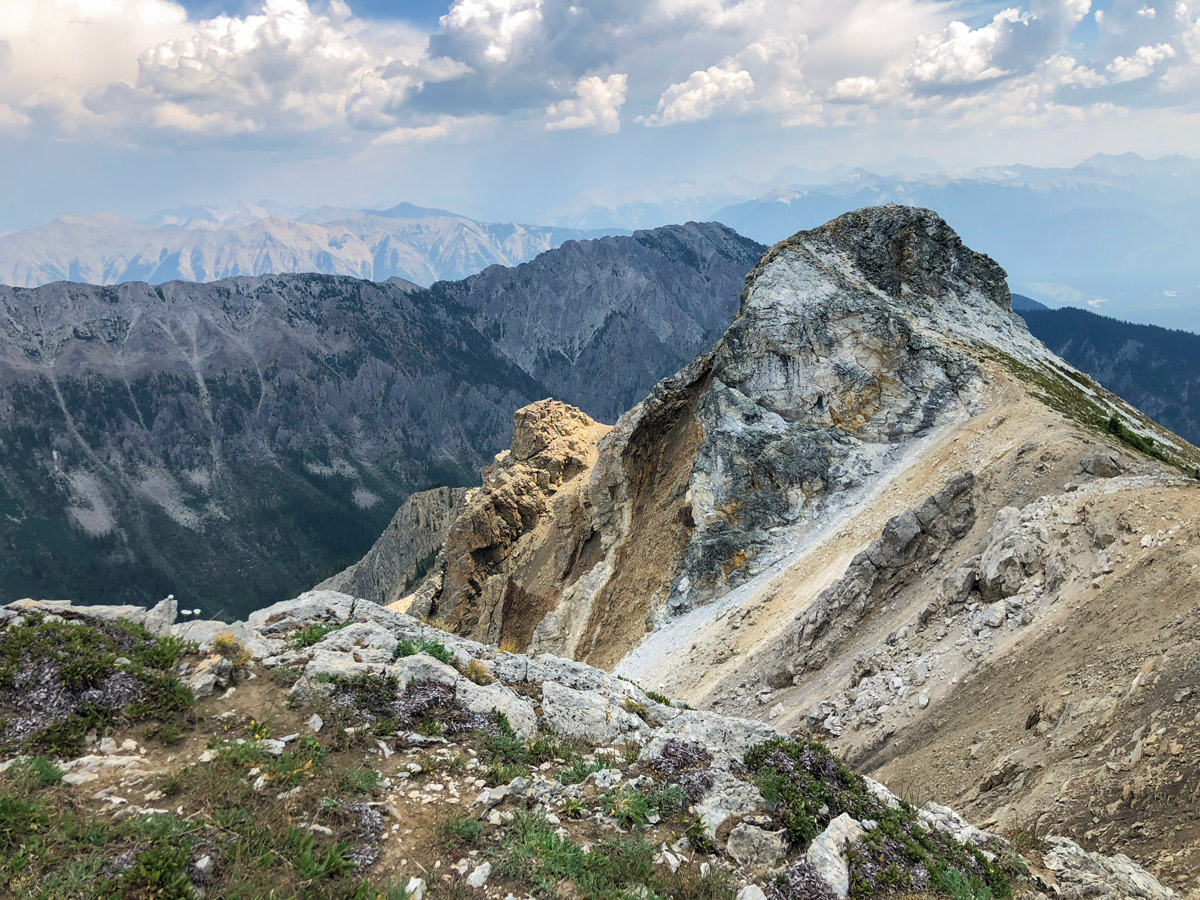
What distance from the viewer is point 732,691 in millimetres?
22734

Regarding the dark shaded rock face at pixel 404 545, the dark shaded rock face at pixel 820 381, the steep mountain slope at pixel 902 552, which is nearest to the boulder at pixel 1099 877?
the steep mountain slope at pixel 902 552

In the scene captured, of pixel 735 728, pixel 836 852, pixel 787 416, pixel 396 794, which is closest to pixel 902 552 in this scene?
pixel 787 416

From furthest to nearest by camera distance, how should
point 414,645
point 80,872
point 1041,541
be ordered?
point 1041,541 → point 414,645 → point 80,872

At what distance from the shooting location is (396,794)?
27.2 feet

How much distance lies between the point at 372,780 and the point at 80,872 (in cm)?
294

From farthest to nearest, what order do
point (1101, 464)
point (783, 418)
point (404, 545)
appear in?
point (404, 545)
point (783, 418)
point (1101, 464)

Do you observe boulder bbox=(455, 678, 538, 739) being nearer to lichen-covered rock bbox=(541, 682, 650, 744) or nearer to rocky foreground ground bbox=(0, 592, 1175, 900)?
rocky foreground ground bbox=(0, 592, 1175, 900)

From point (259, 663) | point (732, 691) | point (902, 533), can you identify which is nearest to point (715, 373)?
point (902, 533)

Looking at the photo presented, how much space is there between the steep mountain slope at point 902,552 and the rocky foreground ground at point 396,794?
146 inches

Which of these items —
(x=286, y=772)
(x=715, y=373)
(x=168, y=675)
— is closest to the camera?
(x=286, y=772)

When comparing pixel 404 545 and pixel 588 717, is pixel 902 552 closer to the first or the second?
pixel 588 717

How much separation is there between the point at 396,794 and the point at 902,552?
19091 mm

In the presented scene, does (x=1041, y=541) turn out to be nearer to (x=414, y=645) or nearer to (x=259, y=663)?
(x=414, y=645)

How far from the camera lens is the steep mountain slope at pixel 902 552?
11984 mm
